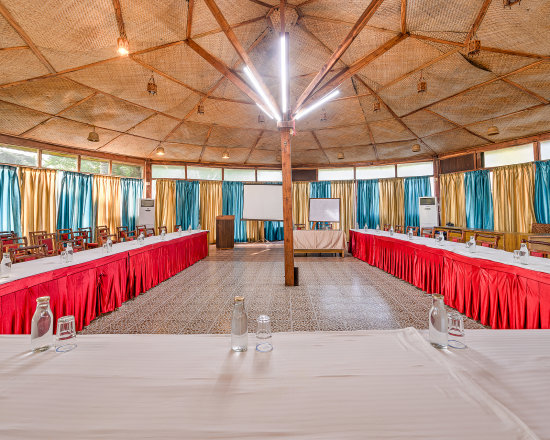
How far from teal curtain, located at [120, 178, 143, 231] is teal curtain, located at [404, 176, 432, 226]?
10.3 metres

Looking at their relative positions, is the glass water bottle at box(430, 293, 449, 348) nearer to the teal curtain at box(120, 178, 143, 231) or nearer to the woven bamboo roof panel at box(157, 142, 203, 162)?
the woven bamboo roof panel at box(157, 142, 203, 162)

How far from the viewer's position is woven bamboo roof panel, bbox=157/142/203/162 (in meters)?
9.40

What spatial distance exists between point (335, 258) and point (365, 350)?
6656 mm

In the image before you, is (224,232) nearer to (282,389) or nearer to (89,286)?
(89,286)

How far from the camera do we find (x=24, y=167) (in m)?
7.11

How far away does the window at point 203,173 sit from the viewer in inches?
437

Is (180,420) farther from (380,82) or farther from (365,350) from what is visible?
(380,82)

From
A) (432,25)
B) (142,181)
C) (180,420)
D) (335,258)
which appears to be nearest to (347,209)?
(335,258)

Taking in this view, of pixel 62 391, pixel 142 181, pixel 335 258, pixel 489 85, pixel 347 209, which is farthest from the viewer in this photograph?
pixel 347 209

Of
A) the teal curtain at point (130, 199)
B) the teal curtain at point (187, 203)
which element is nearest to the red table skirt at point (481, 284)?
the teal curtain at point (187, 203)

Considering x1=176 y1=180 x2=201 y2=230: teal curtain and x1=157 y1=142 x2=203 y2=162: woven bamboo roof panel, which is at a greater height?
x1=157 y1=142 x2=203 y2=162: woven bamboo roof panel

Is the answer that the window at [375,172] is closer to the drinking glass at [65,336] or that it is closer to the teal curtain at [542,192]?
the teal curtain at [542,192]

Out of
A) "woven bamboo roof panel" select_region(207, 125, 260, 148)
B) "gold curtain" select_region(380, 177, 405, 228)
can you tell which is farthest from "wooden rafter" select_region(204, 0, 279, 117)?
"gold curtain" select_region(380, 177, 405, 228)

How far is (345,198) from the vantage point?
11.4 metres
